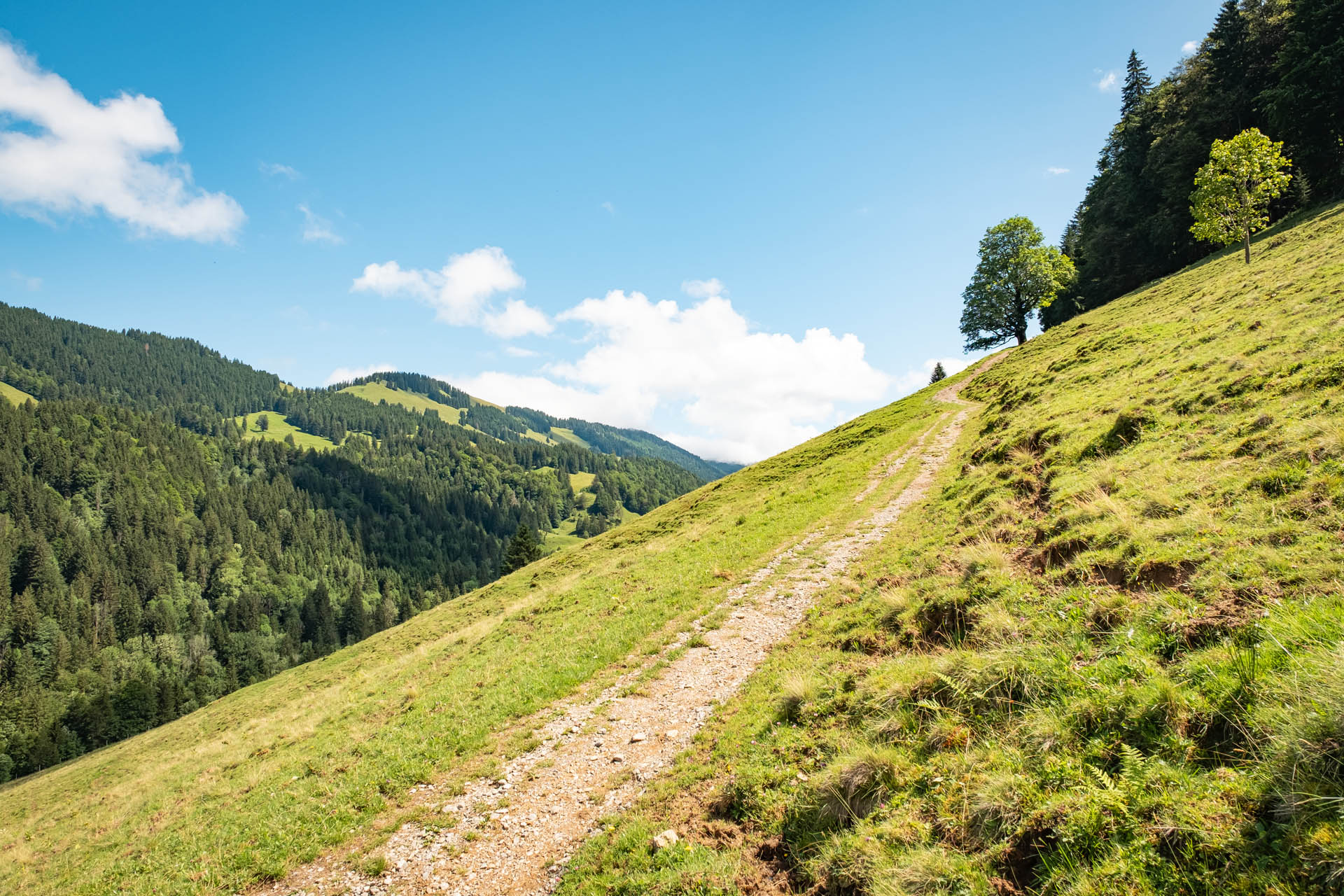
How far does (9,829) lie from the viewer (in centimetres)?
2408

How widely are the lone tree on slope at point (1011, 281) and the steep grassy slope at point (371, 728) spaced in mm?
35856

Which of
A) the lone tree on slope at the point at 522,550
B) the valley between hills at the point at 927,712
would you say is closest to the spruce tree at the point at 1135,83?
the valley between hills at the point at 927,712

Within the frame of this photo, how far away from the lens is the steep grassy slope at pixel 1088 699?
4.27 meters

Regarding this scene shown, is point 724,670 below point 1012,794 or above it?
below

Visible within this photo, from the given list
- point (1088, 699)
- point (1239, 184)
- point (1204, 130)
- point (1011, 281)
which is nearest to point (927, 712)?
point (1088, 699)

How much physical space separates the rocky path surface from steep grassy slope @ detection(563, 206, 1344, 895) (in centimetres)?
98

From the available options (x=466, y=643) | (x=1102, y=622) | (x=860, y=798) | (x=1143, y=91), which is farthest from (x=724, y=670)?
(x=1143, y=91)

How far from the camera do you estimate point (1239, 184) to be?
38.4 metres

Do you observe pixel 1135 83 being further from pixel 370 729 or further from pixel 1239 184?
pixel 370 729

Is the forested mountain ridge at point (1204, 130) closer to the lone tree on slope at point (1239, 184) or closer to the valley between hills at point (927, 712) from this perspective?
the lone tree on slope at point (1239, 184)

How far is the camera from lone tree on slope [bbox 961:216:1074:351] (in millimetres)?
59719

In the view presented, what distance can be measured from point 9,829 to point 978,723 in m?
42.2

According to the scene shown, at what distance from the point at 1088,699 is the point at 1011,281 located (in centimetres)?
7082

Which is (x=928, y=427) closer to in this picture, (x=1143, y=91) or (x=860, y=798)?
(x=860, y=798)
